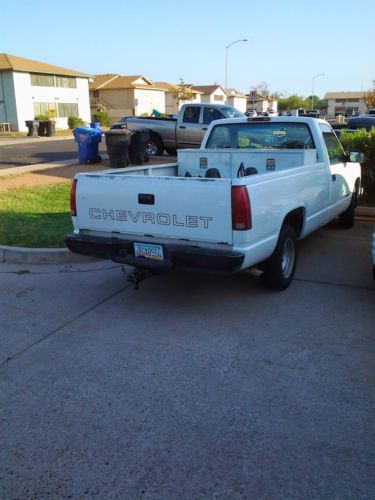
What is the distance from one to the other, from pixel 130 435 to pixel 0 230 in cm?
525

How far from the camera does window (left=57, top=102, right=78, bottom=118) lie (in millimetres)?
51094

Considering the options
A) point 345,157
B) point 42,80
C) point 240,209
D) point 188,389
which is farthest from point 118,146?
point 42,80

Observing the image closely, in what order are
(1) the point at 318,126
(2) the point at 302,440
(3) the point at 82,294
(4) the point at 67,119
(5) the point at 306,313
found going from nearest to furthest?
(2) the point at 302,440 < (5) the point at 306,313 < (3) the point at 82,294 < (1) the point at 318,126 < (4) the point at 67,119

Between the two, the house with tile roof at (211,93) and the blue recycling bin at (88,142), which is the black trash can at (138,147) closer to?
the blue recycling bin at (88,142)

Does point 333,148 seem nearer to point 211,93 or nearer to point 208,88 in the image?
point 211,93

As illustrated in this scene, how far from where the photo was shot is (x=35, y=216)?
8328mm

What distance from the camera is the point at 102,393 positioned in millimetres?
3385

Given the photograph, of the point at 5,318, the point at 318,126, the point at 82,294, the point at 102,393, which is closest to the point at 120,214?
the point at 82,294

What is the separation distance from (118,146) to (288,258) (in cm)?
892

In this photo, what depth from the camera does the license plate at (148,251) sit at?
14.7 feet

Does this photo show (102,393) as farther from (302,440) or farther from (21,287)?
(21,287)

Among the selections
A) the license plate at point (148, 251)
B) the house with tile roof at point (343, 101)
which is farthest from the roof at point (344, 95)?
the license plate at point (148, 251)

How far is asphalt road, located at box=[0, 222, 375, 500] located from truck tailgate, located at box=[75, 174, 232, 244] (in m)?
0.83

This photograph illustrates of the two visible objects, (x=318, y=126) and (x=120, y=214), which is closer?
(x=120, y=214)
